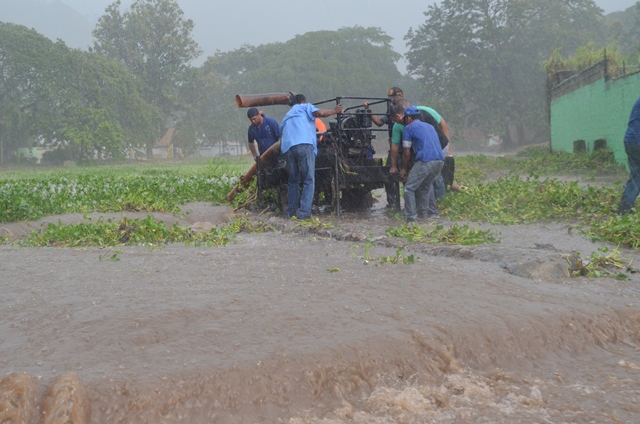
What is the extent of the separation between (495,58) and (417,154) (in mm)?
39555

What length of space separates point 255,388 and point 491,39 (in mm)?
47446

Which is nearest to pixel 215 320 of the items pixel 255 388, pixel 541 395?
pixel 255 388

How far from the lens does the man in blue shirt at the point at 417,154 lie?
369 inches

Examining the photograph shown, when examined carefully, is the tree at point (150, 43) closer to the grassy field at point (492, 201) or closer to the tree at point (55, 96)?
the tree at point (55, 96)

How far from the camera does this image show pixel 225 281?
5641 millimetres

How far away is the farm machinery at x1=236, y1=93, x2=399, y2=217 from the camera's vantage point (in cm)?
1024

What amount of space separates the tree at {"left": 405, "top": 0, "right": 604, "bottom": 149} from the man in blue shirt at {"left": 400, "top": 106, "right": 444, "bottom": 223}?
3761 cm

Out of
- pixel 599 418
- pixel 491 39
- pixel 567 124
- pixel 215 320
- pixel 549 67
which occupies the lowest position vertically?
pixel 599 418

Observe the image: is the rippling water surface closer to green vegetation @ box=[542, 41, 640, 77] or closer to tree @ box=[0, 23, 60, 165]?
green vegetation @ box=[542, 41, 640, 77]

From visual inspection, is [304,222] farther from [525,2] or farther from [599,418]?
[525,2]

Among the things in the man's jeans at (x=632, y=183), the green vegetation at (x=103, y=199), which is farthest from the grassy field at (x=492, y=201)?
the man's jeans at (x=632, y=183)

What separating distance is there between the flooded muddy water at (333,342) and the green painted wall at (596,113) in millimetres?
10738

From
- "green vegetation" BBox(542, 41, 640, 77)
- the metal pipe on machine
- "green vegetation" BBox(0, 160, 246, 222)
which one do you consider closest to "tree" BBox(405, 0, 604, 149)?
"green vegetation" BBox(542, 41, 640, 77)

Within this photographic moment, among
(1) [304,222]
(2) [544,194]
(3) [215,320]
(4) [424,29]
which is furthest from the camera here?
(4) [424,29]
